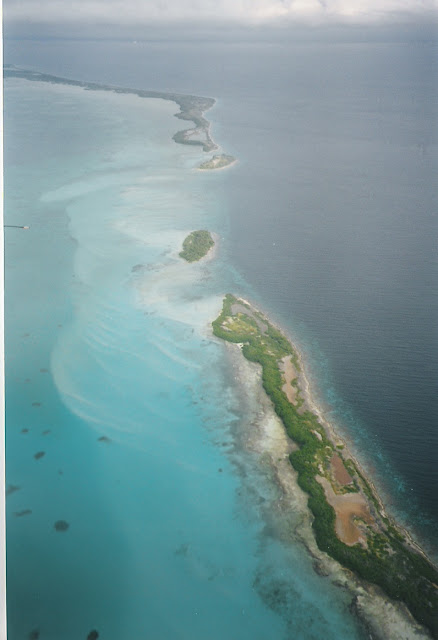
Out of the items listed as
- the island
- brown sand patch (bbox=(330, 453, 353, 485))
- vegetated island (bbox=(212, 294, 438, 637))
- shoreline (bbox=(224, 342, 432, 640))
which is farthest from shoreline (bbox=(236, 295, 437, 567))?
the island

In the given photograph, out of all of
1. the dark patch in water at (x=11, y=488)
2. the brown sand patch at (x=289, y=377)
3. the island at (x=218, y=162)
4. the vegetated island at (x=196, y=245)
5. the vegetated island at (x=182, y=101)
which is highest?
the vegetated island at (x=182, y=101)

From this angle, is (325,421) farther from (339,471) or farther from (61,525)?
(61,525)

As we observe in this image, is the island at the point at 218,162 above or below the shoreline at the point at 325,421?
above

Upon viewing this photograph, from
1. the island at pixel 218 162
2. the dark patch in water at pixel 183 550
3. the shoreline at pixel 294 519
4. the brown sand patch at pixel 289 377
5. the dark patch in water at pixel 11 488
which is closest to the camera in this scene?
the shoreline at pixel 294 519

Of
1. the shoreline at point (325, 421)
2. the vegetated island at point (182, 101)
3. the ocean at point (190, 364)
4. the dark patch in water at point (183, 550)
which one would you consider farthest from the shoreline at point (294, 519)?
the vegetated island at point (182, 101)

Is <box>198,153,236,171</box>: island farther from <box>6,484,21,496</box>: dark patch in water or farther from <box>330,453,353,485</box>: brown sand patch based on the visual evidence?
<box>6,484,21,496</box>: dark patch in water

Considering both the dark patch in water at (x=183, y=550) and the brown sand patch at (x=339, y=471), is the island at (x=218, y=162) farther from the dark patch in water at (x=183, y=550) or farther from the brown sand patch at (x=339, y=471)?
the dark patch in water at (x=183, y=550)

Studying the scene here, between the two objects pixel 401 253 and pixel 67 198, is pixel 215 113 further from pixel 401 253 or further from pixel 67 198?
pixel 401 253

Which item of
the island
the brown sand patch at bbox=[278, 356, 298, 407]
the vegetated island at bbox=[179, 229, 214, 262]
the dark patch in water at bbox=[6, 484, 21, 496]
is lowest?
the dark patch in water at bbox=[6, 484, 21, 496]
